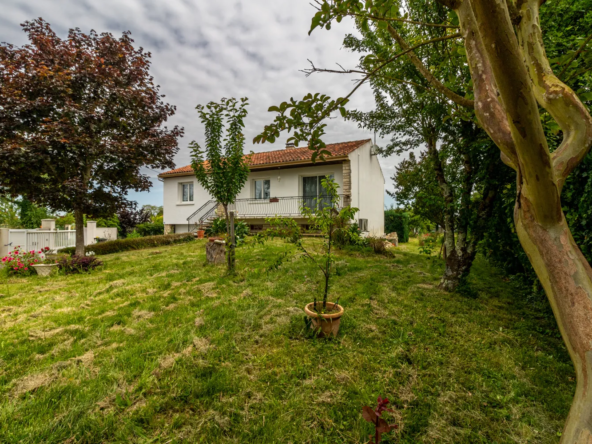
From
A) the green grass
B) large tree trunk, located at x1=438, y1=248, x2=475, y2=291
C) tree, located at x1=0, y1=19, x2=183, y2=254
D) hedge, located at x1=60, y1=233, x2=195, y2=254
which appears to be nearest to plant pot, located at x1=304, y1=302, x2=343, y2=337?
the green grass

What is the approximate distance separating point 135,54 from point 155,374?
10.3 meters

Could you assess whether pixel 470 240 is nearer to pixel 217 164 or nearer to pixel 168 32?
pixel 217 164

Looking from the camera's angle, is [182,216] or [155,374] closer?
[155,374]

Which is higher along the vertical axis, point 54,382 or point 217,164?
point 217,164

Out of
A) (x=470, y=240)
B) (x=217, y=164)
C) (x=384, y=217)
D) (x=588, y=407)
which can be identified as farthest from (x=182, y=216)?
(x=588, y=407)

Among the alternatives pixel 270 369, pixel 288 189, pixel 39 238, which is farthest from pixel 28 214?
pixel 270 369

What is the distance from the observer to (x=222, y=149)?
548 centimetres

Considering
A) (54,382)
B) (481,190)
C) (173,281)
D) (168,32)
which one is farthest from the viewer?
(173,281)

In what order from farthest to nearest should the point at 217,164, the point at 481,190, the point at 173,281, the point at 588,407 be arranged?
the point at 217,164 → the point at 173,281 → the point at 481,190 → the point at 588,407

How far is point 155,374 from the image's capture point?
2174 millimetres

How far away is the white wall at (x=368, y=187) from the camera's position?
11.3 metres

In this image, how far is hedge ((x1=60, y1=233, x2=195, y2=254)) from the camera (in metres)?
10.0

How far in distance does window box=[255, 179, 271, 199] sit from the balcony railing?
42cm

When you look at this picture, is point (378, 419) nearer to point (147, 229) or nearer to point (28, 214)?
point (147, 229)
